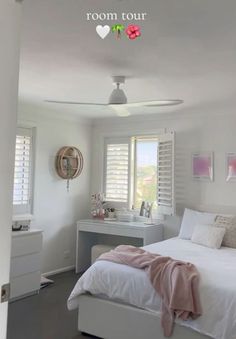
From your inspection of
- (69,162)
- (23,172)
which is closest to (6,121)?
(23,172)

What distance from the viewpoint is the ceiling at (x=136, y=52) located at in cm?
197

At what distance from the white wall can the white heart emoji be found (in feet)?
A: 3.46

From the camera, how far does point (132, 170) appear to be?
5.50 metres

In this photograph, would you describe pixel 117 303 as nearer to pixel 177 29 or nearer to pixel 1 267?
pixel 1 267

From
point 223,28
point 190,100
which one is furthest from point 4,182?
point 190,100

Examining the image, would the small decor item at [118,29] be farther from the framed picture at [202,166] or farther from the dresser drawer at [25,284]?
the dresser drawer at [25,284]

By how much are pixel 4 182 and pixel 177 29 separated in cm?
162

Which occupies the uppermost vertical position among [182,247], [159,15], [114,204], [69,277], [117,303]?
[159,15]

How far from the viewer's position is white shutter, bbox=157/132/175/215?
15.2 feet

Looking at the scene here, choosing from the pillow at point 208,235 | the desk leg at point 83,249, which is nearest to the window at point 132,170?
the desk leg at point 83,249

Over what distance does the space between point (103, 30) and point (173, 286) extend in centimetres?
196

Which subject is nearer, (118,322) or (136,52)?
(136,52)

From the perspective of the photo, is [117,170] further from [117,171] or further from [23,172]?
[23,172]

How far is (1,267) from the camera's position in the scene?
1171 millimetres
